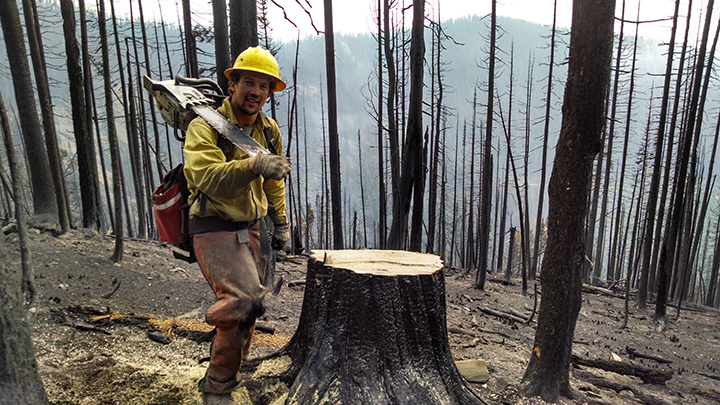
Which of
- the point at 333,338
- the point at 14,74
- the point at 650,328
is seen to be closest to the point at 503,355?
the point at 333,338

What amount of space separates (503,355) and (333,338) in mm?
3232

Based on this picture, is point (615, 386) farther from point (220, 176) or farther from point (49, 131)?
point (49, 131)

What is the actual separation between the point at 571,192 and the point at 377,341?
2.23 metres

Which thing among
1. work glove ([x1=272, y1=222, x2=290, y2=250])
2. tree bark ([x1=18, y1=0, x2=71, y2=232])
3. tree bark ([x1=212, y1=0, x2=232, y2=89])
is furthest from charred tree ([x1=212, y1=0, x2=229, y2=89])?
tree bark ([x1=18, y1=0, x2=71, y2=232])

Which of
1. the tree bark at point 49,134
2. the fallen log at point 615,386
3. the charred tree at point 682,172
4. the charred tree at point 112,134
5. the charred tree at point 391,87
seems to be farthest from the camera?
the charred tree at point 391,87

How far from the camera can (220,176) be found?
2.02 metres

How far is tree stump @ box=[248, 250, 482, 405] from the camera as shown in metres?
1.99

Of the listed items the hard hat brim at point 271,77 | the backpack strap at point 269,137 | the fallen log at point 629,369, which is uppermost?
the hard hat brim at point 271,77

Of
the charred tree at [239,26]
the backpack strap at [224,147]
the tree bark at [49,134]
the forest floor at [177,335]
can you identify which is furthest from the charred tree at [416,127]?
the tree bark at [49,134]

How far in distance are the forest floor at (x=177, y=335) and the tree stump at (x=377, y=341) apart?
71 cm

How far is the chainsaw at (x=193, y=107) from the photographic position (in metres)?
2.22

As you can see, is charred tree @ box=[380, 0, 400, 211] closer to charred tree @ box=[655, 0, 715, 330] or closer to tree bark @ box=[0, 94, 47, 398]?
charred tree @ box=[655, 0, 715, 330]

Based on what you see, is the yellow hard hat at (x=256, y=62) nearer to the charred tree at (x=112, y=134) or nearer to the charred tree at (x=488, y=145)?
the charred tree at (x=112, y=134)

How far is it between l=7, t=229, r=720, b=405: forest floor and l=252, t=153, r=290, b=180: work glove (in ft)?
4.87
